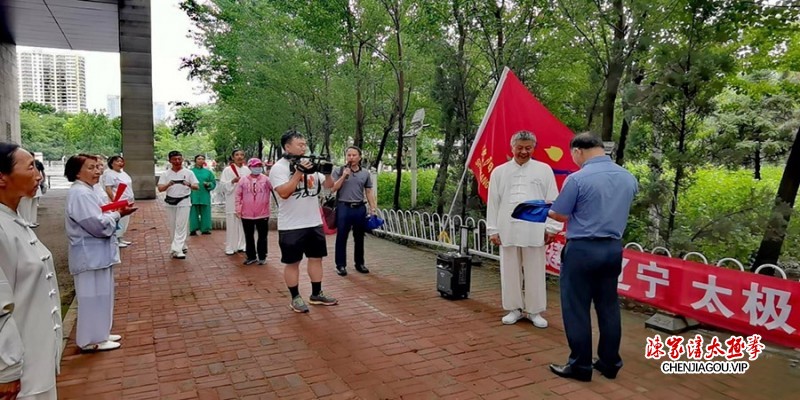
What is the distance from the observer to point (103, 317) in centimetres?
381

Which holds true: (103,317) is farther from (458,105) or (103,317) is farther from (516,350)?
(458,105)

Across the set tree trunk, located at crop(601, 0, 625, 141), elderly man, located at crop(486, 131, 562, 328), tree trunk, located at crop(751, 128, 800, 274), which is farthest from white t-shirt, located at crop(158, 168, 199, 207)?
tree trunk, located at crop(751, 128, 800, 274)

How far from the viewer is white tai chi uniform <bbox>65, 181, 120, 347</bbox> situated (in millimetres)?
3539

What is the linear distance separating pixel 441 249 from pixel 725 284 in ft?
14.6

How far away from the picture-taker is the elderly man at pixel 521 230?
14.4 feet

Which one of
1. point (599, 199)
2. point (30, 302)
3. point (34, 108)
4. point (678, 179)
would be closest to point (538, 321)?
point (599, 199)

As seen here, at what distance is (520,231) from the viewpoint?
4.41 m

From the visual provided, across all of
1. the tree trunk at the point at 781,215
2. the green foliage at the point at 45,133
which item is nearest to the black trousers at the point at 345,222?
the tree trunk at the point at 781,215

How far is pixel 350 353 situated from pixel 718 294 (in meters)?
2.92

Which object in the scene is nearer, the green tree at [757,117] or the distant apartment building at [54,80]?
the green tree at [757,117]

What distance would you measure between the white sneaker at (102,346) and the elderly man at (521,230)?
324 centimetres

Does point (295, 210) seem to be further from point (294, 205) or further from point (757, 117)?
point (757, 117)

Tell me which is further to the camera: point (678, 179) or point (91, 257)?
point (678, 179)

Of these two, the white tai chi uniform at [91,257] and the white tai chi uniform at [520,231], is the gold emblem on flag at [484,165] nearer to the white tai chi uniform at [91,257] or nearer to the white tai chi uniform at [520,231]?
the white tai chi uniform at [520,231]
